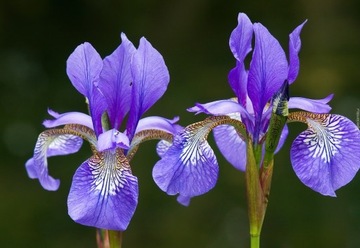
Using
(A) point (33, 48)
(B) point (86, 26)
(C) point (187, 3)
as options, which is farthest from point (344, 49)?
(A) point (33, 48)

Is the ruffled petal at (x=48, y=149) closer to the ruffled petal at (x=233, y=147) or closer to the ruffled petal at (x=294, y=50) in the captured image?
the ruffled petal at (x=233, y=147)

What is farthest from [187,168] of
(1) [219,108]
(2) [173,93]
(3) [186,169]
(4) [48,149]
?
(2) [173,93]

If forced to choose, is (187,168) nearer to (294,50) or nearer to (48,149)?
(294,50)

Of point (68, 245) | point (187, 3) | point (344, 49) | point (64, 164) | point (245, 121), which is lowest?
point (68, 245)

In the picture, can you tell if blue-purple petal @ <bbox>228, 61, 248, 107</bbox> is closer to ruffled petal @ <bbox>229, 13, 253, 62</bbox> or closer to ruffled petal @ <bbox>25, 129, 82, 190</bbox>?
ruffled petal @ <bbox>229, 13, 253, 62</bbox>

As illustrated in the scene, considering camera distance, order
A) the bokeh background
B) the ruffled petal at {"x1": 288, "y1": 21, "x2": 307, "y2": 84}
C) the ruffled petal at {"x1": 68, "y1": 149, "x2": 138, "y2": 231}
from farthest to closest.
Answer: the bokeh background
the ruffled petal at {"x1": 288, "y1": 21, "x2": 307, "y2": 84}
the ruffled petal at {"x1": 68, "y1": 149, "x2": 138, "y2": 231}

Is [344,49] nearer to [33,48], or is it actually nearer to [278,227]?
[278,227]

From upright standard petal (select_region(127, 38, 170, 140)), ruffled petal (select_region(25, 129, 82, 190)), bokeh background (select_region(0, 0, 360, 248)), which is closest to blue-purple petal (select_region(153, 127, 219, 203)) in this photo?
upright standard petal (select_region(127, 38, 170, 140))

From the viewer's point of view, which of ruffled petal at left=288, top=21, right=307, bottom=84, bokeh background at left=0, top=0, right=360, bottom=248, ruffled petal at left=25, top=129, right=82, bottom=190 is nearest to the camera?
ruffled petal at left=288, top=21, right=307, bottom=84
